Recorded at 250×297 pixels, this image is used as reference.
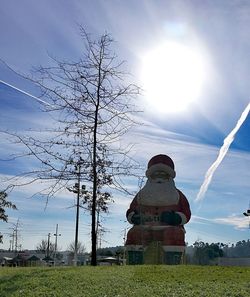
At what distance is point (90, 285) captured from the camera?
318 inches

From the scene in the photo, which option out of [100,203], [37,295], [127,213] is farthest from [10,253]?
[37,295]

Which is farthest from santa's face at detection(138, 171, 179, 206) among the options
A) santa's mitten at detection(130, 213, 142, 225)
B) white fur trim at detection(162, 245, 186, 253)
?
white fur trim at detection(162, 245, 186, 253)

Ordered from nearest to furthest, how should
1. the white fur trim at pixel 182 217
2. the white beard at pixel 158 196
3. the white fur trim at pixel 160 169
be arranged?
1. the white fur trim at pixel 182 217
2. the white beard at pixel 158 196
3. the white fur trim at pixel 160 169

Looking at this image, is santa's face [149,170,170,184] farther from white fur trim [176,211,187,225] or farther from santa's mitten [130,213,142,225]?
santa's mitten [130,213,142,225]

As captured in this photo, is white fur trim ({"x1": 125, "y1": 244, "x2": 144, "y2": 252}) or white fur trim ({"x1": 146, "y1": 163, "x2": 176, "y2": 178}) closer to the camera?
white fur trim ({"x1": 125, "y1": 244, "x2": 144, "y2": 252})

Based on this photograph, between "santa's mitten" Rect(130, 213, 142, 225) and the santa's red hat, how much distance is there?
7.02ft

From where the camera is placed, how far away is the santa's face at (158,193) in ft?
72.6

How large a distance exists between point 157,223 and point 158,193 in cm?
149

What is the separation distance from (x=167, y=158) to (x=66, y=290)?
15.6m

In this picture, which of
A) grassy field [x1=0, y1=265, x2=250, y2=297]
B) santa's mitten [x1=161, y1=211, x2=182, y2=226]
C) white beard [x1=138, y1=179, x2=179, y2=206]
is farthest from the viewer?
white beard [x1=138, y1=179, x2=179, y2=206]

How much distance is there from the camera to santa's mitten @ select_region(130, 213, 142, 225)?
72.6 ft

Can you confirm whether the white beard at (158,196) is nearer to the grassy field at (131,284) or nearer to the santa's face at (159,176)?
the santa's face at (159,176)

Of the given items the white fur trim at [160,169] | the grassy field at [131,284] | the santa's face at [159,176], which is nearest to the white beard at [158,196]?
the santa's face at [159,176]

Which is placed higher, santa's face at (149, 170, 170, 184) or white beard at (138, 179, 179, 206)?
santa's face at (149, 170, 170, 184)
